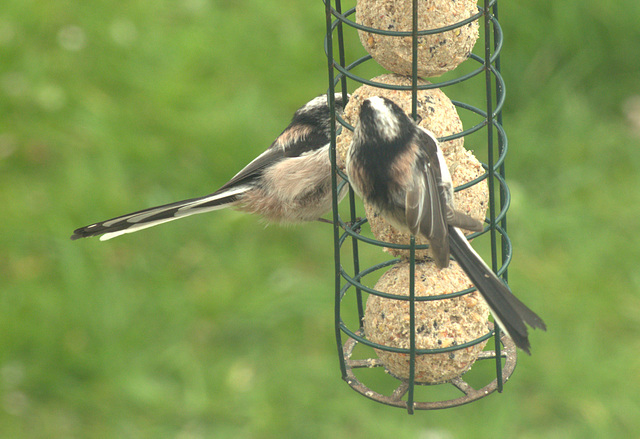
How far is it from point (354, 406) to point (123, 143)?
2395 millimetres

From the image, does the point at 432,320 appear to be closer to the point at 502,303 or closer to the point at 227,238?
the point at 502,303

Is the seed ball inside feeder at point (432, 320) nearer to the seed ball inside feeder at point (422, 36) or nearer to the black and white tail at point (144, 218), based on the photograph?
the seed ball inside feeder at point (422, 36)

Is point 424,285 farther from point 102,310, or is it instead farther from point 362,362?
point 102,310

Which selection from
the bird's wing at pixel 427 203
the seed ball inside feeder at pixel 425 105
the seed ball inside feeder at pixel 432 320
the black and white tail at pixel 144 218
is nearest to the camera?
the bird's wing at pixel 427 203

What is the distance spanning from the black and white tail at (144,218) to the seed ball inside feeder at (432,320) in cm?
91

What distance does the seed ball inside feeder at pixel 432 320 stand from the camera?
3.82 meters

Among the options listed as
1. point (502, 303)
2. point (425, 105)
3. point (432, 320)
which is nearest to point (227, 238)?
point (432, 320)

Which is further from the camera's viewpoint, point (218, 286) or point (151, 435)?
point (218, 286)

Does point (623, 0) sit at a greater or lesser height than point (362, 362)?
greater

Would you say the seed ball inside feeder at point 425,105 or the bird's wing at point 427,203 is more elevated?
the seed ball inside feeder at point 425,105

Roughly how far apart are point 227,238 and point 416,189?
3.15 m

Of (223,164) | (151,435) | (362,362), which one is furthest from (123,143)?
(362,362)

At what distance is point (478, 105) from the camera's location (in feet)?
22.0

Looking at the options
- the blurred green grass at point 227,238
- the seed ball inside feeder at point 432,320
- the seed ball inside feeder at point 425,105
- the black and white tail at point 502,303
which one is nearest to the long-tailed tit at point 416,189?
the black and white tail at point 502,303
